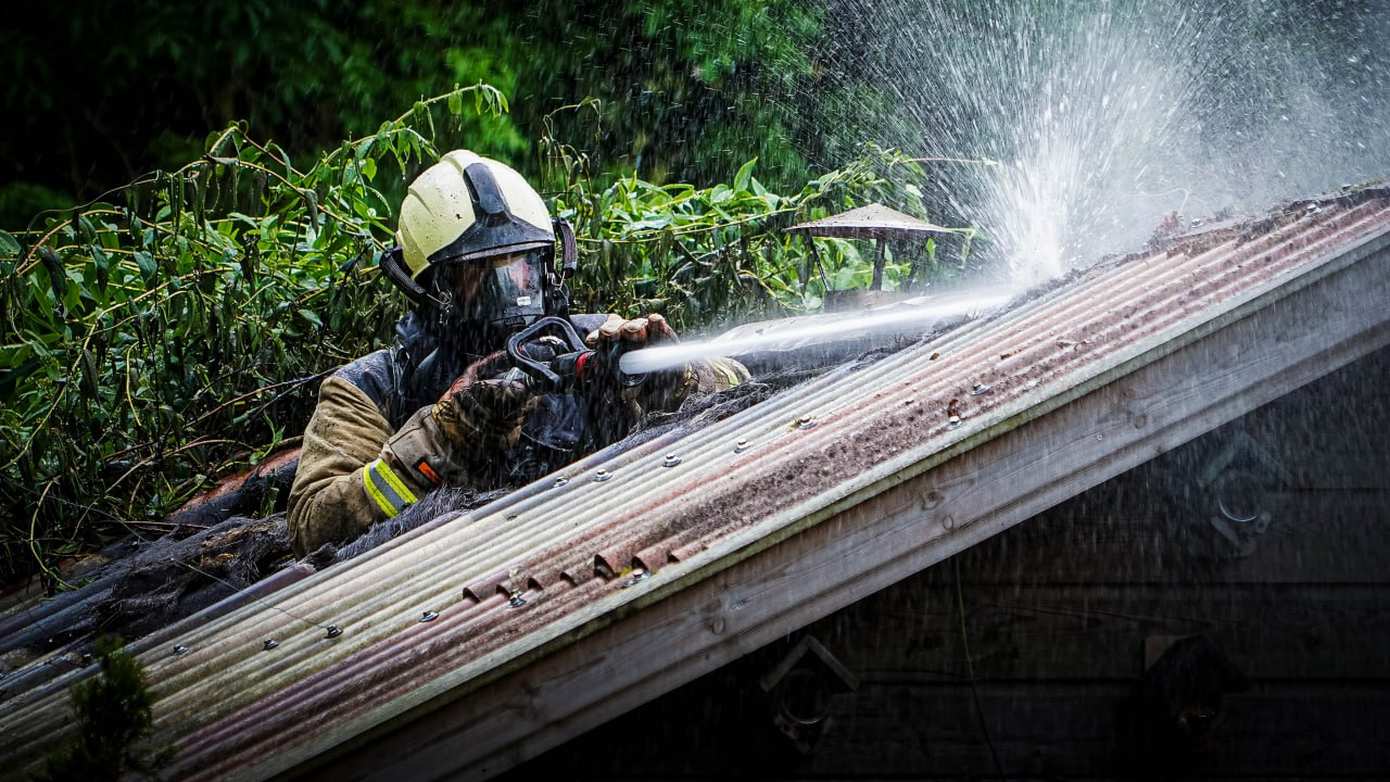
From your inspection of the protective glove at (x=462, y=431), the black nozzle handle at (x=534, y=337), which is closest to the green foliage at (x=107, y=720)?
the black nozzle handle at (x=534, y=337)

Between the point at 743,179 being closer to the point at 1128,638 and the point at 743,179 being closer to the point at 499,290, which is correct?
the point at 499,290

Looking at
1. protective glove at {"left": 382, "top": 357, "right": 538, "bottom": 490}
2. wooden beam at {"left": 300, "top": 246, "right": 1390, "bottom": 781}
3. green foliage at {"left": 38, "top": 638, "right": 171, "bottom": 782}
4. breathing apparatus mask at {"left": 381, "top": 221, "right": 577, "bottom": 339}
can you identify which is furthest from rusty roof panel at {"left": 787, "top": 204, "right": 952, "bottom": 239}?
green foliage at {"left": 38, "top": 638, "right": 171, "bottom": 782}

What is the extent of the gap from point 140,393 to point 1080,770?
432 cm

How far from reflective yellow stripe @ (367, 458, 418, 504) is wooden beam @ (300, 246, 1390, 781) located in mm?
1770

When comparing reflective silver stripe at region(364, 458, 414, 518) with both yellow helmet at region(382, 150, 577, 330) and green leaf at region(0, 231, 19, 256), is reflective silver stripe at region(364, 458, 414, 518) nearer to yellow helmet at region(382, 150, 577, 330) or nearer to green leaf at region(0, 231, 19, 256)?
yellow helmet at region(382, 150, 577, 330)

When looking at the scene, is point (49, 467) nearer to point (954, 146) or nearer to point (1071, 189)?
point (1071, 189)

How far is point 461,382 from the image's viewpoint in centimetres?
381

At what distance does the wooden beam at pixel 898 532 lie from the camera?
→ 2119mm

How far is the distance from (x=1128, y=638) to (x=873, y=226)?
8.00ft

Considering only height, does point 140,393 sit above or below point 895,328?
below

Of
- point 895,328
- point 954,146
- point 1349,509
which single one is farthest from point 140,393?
point 954,146

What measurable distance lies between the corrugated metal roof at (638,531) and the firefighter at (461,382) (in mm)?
613

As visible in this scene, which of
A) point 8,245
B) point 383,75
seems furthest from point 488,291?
point 383,75

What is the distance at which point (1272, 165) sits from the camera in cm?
705
